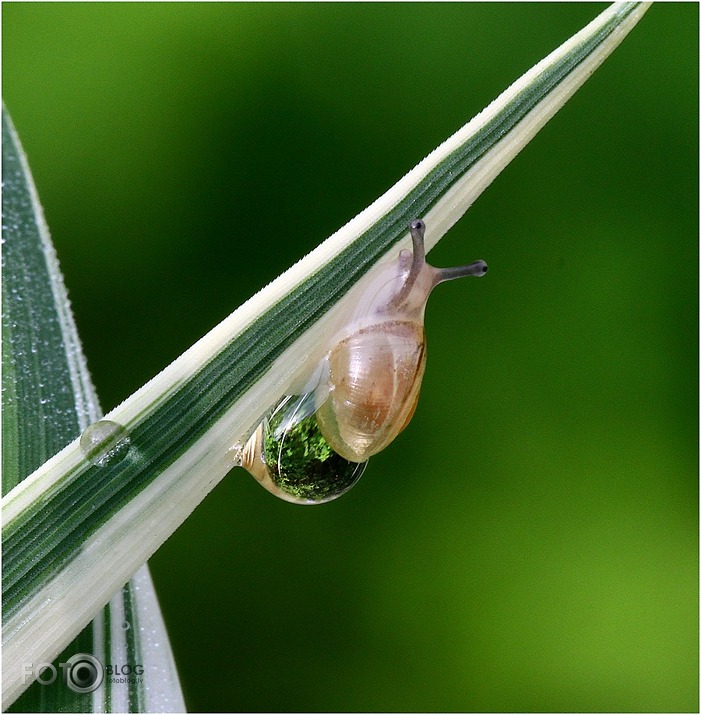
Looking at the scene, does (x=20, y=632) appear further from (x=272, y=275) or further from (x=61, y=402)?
(x=272, y=275)

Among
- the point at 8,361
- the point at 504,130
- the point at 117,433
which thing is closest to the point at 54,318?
the point at 8,361

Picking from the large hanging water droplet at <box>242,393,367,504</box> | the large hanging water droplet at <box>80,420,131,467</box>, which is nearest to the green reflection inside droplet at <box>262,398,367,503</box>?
the large hanging water droplet at <box>242,393,367,504</box>

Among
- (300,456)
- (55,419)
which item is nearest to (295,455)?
(300,456)

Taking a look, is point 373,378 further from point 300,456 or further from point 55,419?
point 55,419

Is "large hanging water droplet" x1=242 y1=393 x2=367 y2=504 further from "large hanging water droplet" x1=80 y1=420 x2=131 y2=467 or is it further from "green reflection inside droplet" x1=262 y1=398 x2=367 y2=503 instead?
"large hanging water droplet" x1=80 y1=420 x2=131 y2=467

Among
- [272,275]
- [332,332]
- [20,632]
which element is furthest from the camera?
[272,275]

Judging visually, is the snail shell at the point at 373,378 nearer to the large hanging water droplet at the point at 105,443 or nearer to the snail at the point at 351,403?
the snail at the point at 351,403
